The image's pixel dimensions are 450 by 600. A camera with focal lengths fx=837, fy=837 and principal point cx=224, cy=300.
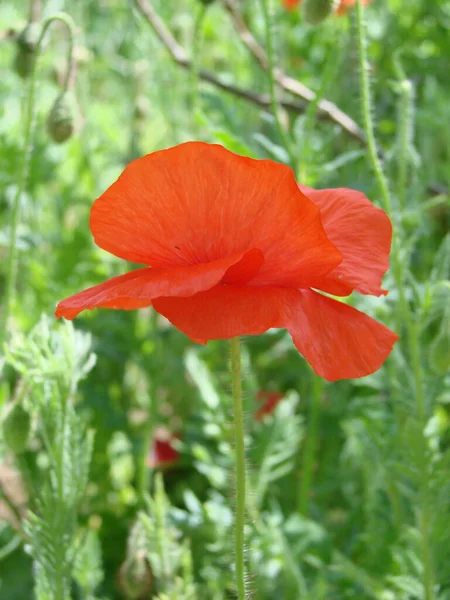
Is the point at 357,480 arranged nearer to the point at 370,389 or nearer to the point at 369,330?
the point at 370,389

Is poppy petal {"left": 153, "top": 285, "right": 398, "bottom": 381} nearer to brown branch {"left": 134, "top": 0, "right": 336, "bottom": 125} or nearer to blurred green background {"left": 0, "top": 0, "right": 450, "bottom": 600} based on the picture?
blurred green background {"left": 0, "top": 0, "right": 450, "bottom": 600}

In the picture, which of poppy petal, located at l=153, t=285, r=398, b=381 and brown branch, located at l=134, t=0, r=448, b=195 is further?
brown branch, located at l=134, t=0, r=448, b=195

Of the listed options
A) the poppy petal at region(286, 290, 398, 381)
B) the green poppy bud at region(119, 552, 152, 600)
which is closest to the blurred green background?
the green poppy bud at region(119, 552, 152, 600)

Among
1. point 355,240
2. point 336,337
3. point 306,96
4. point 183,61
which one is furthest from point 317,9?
point 336,337

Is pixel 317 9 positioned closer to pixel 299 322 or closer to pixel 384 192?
pixel 384 192

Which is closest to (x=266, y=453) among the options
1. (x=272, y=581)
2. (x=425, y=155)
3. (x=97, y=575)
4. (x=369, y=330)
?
(x=272, y=581)

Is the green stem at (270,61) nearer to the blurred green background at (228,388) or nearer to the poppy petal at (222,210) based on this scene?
the blurred green background at (228,388)

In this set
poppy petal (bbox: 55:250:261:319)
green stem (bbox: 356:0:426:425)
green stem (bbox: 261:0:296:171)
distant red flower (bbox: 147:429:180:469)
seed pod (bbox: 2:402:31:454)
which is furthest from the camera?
distant red flower (bbox: 147:429:180:469)

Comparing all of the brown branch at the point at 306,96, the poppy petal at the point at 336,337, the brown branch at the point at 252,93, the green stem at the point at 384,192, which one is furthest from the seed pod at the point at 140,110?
the poppy petal at the point at 336,337
